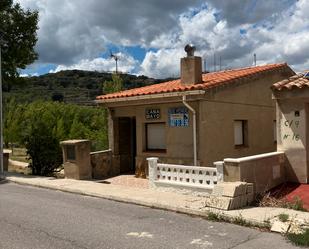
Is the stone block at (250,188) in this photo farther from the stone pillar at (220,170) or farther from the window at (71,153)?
the window at (71,153)

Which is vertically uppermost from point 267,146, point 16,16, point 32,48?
point 16,16

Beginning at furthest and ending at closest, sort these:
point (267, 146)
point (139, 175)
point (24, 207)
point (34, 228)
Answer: point (267, 146), point (139, 175), point (24, 207), point (34, 228)

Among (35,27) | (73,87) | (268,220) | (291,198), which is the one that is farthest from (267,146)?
(73,87)

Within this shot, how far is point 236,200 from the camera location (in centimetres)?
A: 938

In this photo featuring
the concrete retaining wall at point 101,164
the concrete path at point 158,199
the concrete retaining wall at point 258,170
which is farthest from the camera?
the concrete retaining wall at point 101,164

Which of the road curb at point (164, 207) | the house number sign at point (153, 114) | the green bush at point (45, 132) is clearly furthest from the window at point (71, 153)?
the house number sign at point (153, 114)

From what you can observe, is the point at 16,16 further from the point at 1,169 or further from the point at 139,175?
the point at 139,175

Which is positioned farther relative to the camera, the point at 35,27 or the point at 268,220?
the point at 35,27

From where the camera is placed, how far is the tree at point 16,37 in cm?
1875

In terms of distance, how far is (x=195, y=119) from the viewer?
14.2 metres

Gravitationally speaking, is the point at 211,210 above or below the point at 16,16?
below

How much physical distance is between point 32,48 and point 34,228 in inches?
523

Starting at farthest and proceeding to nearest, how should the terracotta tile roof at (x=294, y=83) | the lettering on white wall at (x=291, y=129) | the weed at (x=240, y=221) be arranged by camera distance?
the lettering on white wall at (x=291, y=129)
the terracotta tile roof at (x=294, y=83)
the weed at (x=240, y=221)

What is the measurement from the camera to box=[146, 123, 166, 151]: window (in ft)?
52.6
